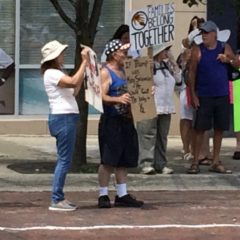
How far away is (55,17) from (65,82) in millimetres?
6343

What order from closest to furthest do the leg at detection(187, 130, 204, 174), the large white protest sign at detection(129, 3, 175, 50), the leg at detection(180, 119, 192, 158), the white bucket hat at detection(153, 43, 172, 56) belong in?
1. the large white protest sign at detection(129, 3, 175, 50)
2. the white bucket hat at detection(153, 43, 172, 56)
3. the leg at detection(187, 130, 204, 174)
4. the leg at detection(180, 119, 192, 158)

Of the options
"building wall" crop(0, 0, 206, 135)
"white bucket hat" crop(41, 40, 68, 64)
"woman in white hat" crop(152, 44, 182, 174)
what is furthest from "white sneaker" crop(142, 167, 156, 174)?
"building wall" crop(0, 0, 206, 135)

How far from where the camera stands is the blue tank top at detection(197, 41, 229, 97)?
10.5 meters

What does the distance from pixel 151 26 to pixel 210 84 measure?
1.23 meters

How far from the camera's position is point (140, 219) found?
26.3 ft

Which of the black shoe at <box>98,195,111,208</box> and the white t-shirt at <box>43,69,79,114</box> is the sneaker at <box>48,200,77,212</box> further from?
the white t-shirt at <box>43,69,79,114</box>

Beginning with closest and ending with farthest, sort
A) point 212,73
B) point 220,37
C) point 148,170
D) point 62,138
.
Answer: point 62,138
point 148,170
point 212,73
point 220,37

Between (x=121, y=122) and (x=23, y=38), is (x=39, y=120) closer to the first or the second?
(x=23, y=38)

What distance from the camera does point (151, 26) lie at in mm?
9797

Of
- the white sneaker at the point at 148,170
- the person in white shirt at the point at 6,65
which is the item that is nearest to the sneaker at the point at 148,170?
the white sneaker at the point at 148,170

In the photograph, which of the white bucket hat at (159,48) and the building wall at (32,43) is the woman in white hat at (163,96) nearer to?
the white bucket hat at (159,48)

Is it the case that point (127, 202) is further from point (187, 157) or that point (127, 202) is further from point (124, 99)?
point (187, 157)

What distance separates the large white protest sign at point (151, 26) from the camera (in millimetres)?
9609

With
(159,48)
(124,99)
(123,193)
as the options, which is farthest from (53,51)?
(159,48)
